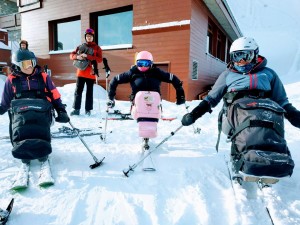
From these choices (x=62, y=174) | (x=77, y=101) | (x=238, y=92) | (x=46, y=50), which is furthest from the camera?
(x=46, y=50)

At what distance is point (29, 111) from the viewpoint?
282 cm

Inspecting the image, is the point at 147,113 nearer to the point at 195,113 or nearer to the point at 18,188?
the point at 195,113

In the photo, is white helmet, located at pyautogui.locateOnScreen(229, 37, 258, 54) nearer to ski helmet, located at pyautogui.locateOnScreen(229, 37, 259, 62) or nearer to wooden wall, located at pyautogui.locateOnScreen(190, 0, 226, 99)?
ski helmet, located at pyautogui.locateOnScreen(229, 37, 259, 62)

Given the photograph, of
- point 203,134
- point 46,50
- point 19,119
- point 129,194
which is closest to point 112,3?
point 46,50

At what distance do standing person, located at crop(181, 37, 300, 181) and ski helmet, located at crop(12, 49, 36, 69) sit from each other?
2.22 meters

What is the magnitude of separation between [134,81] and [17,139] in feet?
7.10

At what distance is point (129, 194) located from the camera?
2496 mm

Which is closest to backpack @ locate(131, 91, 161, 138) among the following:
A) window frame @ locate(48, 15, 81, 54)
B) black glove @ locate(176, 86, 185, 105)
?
black glove @ locate(176, 86, 185, 105)

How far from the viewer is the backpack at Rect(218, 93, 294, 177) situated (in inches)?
76.9

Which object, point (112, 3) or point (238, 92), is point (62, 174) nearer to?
point (238, 92)

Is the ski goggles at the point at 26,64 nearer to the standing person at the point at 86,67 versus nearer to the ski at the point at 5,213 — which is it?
the ski at the point at 5,213

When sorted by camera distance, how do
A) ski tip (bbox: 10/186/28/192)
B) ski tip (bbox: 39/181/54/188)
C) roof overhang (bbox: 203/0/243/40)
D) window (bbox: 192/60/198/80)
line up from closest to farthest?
1. ski tip (bbox: 10/186/28/192)
2. ski tip (bbox: 39/181/54/188)
3. window (bbox: 192/60/198/80)
4. roof overhang (bbox: 203/0/243/40)

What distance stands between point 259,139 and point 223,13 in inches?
466

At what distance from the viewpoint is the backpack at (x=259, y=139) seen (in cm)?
195
